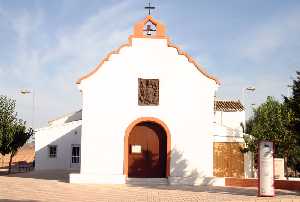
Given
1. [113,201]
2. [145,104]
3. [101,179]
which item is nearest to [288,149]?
[145,104]

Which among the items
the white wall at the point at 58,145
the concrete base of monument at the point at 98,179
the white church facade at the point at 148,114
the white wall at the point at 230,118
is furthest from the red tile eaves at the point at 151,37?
the white wall at the point at 230,118

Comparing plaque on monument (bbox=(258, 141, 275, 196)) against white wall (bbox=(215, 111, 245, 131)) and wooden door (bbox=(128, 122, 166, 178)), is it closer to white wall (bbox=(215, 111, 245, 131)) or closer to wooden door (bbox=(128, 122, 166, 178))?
wooden door (bbox=(128, 122, 166, 178))

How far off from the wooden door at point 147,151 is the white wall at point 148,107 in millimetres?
599

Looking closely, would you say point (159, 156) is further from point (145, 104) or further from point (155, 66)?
point (155, 66)

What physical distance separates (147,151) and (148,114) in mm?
1959

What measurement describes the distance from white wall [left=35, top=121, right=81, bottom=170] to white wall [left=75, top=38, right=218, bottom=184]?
16.7 meters

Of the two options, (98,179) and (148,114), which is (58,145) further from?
(148,114)

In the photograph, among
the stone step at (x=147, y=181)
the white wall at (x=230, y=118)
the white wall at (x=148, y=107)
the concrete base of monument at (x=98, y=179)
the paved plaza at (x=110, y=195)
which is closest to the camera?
the paved plaza at (x=110, y=195)

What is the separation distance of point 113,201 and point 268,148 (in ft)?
20.6

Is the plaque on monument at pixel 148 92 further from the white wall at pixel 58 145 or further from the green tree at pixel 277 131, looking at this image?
the white wall at pixel 58 145

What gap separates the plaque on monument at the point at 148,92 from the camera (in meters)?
23.0

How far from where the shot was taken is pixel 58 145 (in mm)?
39250

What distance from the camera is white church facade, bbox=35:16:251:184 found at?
22547 mm

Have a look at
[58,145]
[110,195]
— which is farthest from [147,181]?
[58,145]
